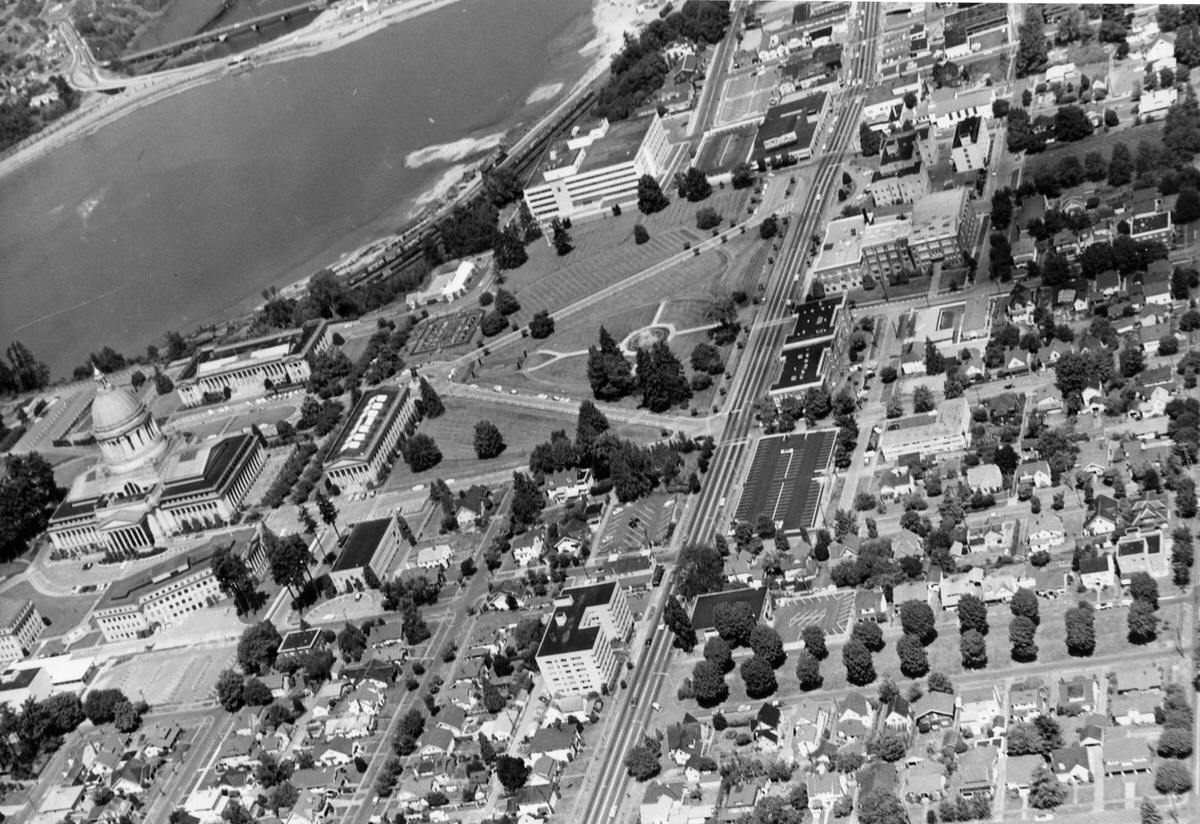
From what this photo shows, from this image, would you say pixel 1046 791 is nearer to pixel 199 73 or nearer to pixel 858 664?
pixel 858 664

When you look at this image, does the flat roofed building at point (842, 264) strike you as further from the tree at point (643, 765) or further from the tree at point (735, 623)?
the tree at point (643, 765)

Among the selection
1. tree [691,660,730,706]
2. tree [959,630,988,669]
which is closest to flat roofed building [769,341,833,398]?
tree [691,660,730,706]

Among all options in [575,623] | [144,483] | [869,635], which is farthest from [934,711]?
[144,483]

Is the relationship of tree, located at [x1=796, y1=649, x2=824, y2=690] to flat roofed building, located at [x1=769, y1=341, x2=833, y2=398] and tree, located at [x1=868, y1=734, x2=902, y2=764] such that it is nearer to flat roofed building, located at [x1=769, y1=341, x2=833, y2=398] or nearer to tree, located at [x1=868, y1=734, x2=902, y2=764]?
tree, located at [x1=868, y1=734, x2=902, y2=764]

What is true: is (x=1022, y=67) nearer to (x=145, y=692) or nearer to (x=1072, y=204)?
(x=1072, y=204)

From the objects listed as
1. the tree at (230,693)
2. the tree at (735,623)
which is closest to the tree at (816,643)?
the tree at (735,623)
